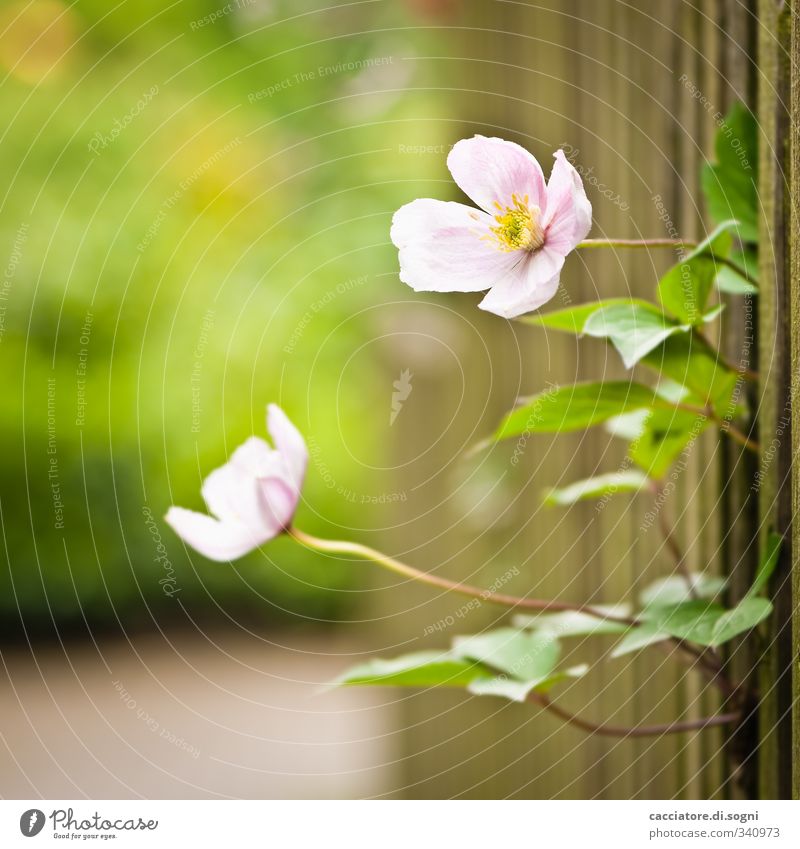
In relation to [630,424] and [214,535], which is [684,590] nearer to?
[630,424]

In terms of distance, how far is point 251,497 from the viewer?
12.1 inches

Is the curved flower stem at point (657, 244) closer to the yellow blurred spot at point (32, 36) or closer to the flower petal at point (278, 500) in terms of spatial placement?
the flower petal at point (278, 500)

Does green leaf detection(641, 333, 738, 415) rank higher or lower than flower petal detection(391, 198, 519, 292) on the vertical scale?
lower

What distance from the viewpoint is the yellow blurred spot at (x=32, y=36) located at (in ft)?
3.02

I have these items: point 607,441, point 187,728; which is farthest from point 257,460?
point 187,728

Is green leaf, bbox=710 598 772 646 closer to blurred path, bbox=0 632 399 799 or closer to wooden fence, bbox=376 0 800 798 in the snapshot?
wooden fence, bbox=376 0 800 798

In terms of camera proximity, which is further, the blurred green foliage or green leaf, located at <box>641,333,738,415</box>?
the blurred green foliage

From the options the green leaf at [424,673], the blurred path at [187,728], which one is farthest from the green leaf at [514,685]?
the blurred path at [187,728]

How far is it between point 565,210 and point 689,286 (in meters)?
0.08

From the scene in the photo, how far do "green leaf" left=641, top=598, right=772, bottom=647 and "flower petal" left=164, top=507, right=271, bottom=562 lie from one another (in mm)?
156

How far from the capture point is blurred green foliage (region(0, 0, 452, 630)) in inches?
42.9

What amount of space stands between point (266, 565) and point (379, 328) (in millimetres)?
975

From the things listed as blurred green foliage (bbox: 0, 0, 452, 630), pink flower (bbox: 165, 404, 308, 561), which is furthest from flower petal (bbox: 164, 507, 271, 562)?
blurred green foliage (bbox: 0, 0, 452, 630)

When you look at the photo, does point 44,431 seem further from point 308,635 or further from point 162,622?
point 308,635
